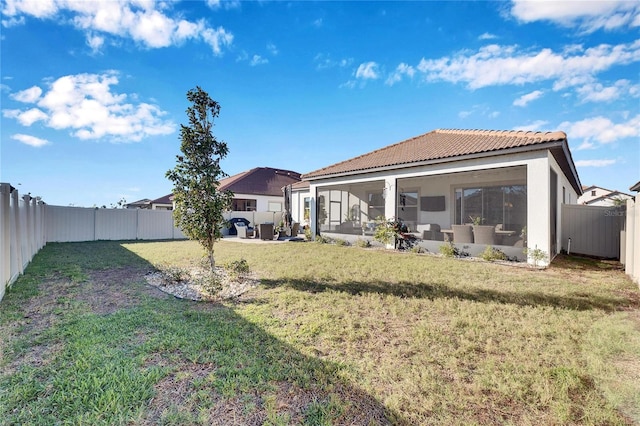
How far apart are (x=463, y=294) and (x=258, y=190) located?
79.3 ft

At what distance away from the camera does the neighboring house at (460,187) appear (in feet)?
29.1

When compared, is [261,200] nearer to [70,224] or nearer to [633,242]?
[70,224]

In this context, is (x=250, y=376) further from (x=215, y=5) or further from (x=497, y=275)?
(x=215, y=5)

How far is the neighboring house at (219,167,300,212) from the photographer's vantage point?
27000 mm

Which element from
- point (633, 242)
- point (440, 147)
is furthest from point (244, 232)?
point (633, 242)

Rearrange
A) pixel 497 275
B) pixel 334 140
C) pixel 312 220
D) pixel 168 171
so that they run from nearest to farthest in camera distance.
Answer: pixel 168 171
pixel 497 275
pixel 312 220
pixel 334 140

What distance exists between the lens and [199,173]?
6.47 meters

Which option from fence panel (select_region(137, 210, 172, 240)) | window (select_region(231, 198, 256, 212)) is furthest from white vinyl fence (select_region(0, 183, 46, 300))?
window (select_region(231, 198, 256, 212))

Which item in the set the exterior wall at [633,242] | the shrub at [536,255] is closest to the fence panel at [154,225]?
the shrub at [536,255]

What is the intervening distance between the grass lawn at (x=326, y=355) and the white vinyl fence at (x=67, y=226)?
1.54 m

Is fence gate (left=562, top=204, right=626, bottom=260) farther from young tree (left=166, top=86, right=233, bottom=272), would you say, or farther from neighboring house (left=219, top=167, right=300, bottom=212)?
neighboring house (left=219, top=167, right=300, bottom=212)

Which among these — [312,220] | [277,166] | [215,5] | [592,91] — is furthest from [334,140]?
[277,166]

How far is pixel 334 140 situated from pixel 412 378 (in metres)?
17.2

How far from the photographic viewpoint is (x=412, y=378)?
2.88 metres
